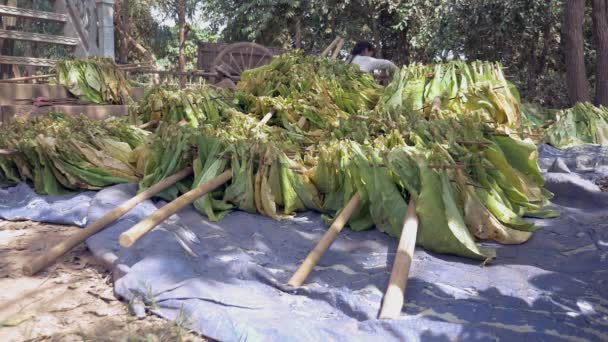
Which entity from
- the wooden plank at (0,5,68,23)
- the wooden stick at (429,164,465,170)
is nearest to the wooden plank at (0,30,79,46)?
the wooden plank at (0,5,68,23)

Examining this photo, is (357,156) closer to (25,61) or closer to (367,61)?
(367,61)

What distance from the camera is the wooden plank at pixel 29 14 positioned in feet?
23.0

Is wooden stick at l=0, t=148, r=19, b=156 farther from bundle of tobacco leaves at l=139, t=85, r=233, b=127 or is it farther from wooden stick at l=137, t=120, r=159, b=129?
bundle of tobacco leaves at l=139, t=85, r=233, b=127

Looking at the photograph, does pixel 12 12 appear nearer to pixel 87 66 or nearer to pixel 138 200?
pixel 87 66

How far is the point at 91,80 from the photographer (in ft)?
21.1

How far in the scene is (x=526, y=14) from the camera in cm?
1103

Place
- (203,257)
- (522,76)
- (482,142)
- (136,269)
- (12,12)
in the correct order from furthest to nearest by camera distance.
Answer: (522,76) < (12,12) < (482,142) < (203,257) < (136,269)

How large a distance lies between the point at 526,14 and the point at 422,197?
31.9ft

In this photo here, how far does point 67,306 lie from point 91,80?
4.61 m

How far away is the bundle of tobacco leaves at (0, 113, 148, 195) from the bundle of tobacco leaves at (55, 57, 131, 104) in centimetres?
194

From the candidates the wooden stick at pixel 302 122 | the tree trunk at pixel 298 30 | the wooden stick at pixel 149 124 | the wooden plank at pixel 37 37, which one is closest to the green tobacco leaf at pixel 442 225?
the wooden stick at pixel 302 122

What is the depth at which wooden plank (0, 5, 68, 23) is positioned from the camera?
7.02m

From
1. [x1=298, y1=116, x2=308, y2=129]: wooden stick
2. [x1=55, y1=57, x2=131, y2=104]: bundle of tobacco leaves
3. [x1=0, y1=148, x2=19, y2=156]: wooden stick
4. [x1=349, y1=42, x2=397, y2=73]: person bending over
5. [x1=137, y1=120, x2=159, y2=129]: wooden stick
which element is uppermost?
[x1=349, y1=42, x2=397, y2=73]: person bending over

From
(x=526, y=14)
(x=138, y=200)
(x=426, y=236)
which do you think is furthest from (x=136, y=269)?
(x=526, y=14)
